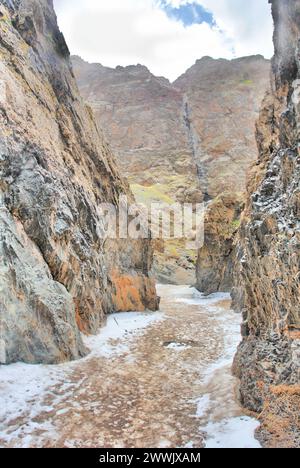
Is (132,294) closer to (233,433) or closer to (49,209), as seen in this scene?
(49,209)

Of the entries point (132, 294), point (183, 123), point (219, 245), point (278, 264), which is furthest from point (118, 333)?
point (183, 123)

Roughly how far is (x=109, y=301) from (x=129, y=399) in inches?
403

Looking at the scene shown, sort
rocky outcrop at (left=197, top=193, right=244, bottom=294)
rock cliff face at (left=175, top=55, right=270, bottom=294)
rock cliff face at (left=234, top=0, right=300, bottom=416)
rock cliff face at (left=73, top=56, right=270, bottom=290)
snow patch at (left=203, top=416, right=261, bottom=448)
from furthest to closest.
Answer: rock cliff face at (left=175, top=55, right=270, bottom=294) → rock cliff face at (left=73, top=56, right=270, bottom=290) → rocky outcrop at (left=197, top=193, right=244, bottom=294) → rock cliff face at (left=234, top=0, right=300, bottom=416) → snow patch at (left=203, top=416, right=261, bottom=448)

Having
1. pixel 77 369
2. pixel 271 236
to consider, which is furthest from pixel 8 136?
pixel 271 236

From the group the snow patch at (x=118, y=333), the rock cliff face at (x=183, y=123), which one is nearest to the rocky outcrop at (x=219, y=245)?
the snow patch at (x=118, y=333)

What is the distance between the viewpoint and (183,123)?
96.6 meters

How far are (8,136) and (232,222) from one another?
23.5 meters

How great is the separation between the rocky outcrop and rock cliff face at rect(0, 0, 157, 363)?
985cm

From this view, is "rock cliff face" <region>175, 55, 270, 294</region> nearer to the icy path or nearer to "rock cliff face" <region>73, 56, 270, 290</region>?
"rock cliff face" <region>73, 56, 270, 290</region>

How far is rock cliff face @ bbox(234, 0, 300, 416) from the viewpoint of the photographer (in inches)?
255

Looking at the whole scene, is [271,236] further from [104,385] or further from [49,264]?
[49,264]

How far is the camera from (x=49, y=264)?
37.2 ft

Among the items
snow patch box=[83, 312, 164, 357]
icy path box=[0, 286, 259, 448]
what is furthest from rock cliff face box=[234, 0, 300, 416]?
snow patch box=[83, 312, 164, 357]
